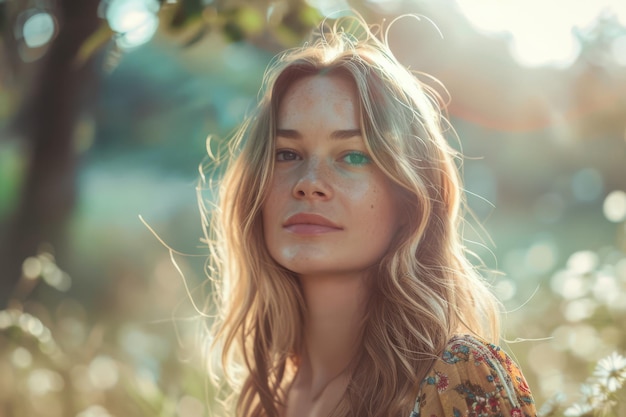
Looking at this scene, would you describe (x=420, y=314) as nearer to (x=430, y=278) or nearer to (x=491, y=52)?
(x=430, y=278)

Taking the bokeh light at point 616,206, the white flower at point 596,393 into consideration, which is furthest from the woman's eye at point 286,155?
the bokeh light at point 616,206

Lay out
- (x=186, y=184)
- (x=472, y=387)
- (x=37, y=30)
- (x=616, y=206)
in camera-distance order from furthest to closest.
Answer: (x=186, y=184), (x=37, y=30), (x=616, y=206), (x=472, y=387)

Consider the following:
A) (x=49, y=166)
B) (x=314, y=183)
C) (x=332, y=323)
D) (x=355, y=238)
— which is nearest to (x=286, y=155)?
(x=314, y=183)

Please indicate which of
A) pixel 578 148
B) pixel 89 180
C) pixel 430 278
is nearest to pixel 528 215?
pixel 578 148

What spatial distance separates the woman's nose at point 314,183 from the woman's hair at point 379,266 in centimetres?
13

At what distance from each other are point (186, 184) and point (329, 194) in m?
4.22

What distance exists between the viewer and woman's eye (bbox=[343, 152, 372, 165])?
2.02m

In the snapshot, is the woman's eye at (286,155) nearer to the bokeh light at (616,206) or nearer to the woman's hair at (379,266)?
the woman's hair at (379,266)

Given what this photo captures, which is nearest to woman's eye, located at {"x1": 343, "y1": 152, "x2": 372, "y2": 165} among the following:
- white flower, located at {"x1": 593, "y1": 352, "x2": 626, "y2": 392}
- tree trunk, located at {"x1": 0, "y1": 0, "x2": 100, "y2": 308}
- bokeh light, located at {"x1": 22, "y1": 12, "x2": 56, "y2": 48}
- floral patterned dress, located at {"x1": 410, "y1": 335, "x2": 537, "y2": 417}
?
floral patterned dress, located at {"x1": 410, "y1": 335, "x2": 537, "y2": 417}

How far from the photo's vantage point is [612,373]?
1.92 m

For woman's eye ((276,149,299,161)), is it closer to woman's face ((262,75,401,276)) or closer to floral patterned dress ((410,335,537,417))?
woman's face ((262,75,401,276))

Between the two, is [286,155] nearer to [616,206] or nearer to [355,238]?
[355,238]

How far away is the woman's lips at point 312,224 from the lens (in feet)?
6.48

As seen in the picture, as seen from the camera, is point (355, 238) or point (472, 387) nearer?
point (472, 387)
